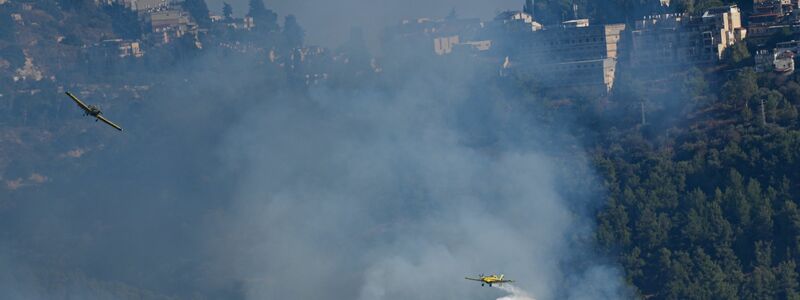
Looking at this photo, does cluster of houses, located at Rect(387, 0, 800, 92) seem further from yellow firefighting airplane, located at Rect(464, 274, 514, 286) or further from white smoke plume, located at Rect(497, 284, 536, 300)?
yellow firefighting airplane, located at Rect(464, 274, 514, 286)

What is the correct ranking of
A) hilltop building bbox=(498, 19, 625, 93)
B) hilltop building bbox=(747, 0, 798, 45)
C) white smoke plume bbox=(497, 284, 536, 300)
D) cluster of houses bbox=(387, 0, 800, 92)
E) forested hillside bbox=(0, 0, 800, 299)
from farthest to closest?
hilltop building bbox=(747, 0, 798, 45) → hilltop building bbox=(498, 19, 625, 93) → cluster of houses bbox=(387, 0, 800, 92) → forested hillside bbox=(0, 0, 800, 299) → white smoke plume bbox=(497, 284, 536, 300)

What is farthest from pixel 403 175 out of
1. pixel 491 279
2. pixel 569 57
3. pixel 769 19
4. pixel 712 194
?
pixel 769 19

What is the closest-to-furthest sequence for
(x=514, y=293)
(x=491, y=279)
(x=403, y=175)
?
(x=491, y=279)
(x=514, y=293)
(x=403, y=175)

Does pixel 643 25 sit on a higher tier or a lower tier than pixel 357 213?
higher

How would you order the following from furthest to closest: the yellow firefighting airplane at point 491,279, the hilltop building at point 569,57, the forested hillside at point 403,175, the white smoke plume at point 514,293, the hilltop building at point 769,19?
the hilltop building at point 769,19 < the hilltop building at point 569,57 < the forested hillside at point 403,175 < the white smoke plume at point 514,293 < the yellow firefighting airplane at point 491,279

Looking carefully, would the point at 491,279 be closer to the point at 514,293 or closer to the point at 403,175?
the point at 514,293

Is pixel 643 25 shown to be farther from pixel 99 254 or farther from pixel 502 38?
pixel 99 254

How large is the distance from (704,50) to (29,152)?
114 ft

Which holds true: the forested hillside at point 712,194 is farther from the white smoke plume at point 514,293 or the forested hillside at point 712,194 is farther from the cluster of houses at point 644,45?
the white smoke plume at point 514,293

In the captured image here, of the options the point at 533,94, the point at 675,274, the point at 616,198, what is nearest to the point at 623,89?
the point at 533,94

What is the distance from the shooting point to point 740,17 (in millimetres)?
87625

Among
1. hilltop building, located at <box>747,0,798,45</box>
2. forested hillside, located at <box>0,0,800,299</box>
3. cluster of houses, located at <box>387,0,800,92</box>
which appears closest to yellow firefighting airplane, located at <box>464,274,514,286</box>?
forested hillside, located at <box>0,0,800,299</box>

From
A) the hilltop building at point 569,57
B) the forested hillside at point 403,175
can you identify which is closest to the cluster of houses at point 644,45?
the hilltop building at point 569,57

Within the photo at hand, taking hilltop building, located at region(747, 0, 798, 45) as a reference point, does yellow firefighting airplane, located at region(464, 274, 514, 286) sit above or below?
below
